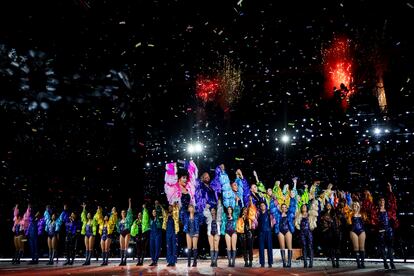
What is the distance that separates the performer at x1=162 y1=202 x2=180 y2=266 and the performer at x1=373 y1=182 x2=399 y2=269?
593 centimetres

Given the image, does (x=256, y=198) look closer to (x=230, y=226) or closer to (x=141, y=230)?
(x=230, y=226)

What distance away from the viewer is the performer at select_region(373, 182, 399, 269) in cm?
893

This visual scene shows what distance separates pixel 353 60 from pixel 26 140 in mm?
24567

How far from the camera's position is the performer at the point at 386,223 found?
352 inches

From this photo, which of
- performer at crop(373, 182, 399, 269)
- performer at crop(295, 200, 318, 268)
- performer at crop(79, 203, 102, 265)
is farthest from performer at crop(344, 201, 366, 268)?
performer at crop(79, 203, 102, 265)

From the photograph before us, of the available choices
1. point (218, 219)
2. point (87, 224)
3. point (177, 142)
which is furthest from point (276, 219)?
point (177, 142)

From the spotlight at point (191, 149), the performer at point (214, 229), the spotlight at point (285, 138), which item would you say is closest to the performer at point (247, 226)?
the performer at point (214, 229)

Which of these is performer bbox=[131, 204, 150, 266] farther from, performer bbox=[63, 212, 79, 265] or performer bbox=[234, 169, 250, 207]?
performer bbox=[234, 169, 250, 207]

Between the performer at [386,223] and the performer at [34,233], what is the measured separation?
42.8ft

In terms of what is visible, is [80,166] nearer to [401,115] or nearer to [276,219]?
[276,219]

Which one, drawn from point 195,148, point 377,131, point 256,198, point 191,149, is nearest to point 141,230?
point 256,198

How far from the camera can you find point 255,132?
68.4 ft

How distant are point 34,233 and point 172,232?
7.25 m

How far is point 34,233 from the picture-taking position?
14.5 meters
